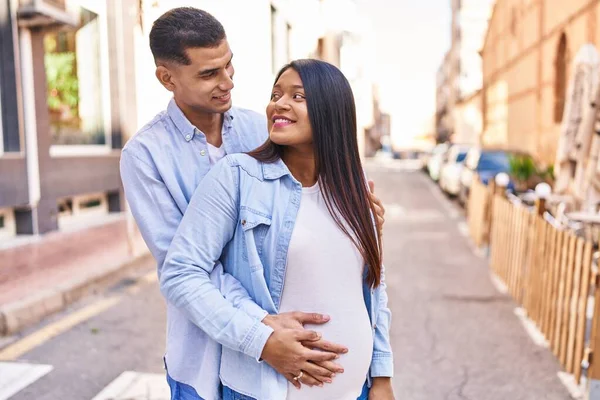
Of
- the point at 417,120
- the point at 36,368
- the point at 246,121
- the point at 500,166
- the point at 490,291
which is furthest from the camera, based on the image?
the point at 417,120

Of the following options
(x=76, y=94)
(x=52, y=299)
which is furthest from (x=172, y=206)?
(x=76, y=94)

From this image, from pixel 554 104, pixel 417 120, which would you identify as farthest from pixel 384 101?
pixel 554 104

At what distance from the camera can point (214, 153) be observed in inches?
73.2

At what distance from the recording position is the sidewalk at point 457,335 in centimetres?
423

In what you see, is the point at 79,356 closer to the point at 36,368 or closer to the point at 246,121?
the point at 36,368

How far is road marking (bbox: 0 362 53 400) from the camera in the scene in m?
→ 4.10

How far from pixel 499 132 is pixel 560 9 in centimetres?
1061

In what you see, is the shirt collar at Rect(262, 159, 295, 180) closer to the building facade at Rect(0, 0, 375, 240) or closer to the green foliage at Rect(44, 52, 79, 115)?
the building facade at Rect(0, 0, 375, 240)

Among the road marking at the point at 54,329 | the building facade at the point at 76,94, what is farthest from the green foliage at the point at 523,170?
the road marking at the point at 54,329

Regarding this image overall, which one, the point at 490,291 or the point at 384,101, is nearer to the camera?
the point at 490,291

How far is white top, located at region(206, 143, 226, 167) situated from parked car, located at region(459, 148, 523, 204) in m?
13.1

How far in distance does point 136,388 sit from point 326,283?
298 centimetres

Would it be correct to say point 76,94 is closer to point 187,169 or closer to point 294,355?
point 187,169

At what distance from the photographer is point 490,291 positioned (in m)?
6.98
